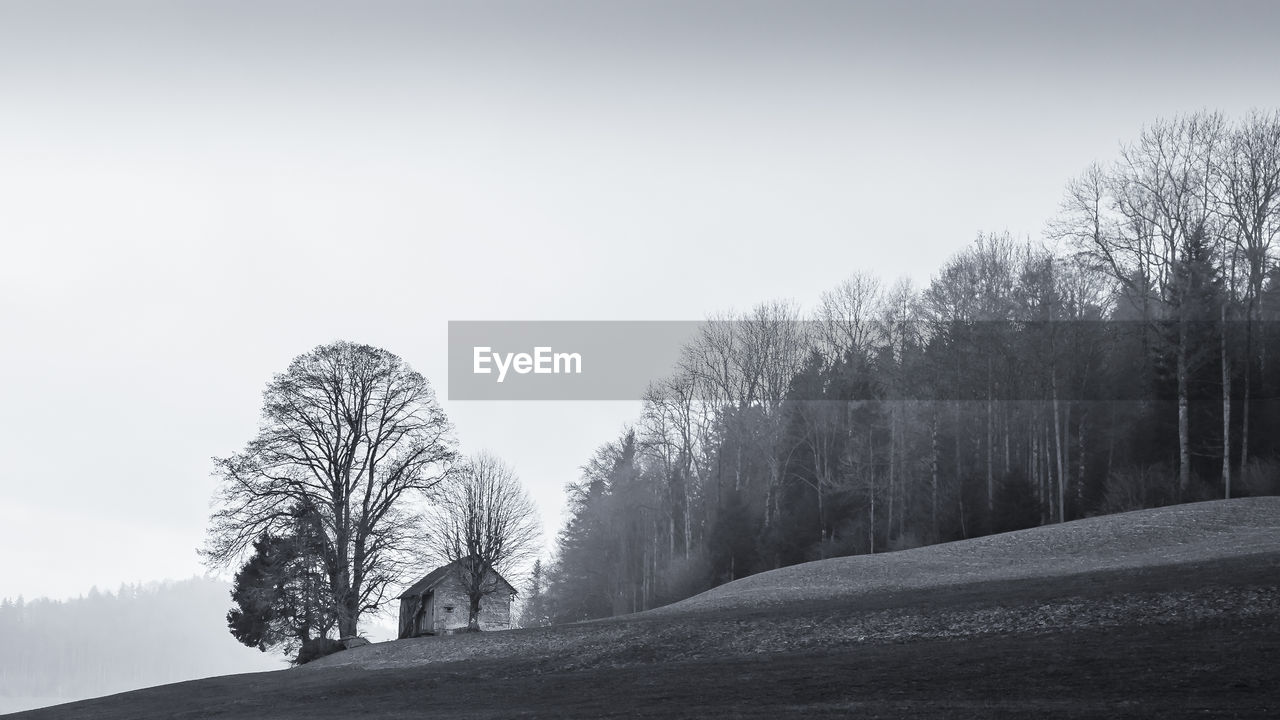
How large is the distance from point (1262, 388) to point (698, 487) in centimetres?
3396

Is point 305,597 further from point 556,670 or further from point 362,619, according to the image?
point 556,670

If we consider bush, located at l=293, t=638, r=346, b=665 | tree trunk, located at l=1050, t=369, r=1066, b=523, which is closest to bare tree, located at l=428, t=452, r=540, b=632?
bush, located at l=293, t=638, r=346, b=665

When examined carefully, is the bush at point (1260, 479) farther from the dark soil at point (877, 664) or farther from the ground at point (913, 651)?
the dark soil at point (877, 664)

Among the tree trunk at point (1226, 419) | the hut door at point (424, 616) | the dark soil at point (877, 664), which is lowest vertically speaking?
the hut door at point (424, 616)

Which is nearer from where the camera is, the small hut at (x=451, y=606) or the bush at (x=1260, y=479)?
the bush at (x=1260, y=479)

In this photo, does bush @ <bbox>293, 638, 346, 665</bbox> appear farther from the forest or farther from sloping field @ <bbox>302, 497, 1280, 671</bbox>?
the forest

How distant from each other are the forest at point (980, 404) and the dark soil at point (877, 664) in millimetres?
21882

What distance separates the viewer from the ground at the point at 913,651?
16.1 m

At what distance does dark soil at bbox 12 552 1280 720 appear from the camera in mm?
15625

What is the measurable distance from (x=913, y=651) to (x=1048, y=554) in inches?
730

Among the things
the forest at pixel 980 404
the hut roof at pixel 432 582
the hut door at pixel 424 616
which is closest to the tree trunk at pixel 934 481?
the forest at pixel 980 404

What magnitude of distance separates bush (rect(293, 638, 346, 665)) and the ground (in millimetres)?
4452

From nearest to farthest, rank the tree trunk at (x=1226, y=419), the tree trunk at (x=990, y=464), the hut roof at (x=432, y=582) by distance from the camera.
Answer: the tree trunk at (x=1226, y=419), the tree trunk at (x=990, y=464), the hut roof at (x=432, y=582)

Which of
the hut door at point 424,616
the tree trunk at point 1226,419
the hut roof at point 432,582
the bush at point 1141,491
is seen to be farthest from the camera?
the hut door at point 424,616
